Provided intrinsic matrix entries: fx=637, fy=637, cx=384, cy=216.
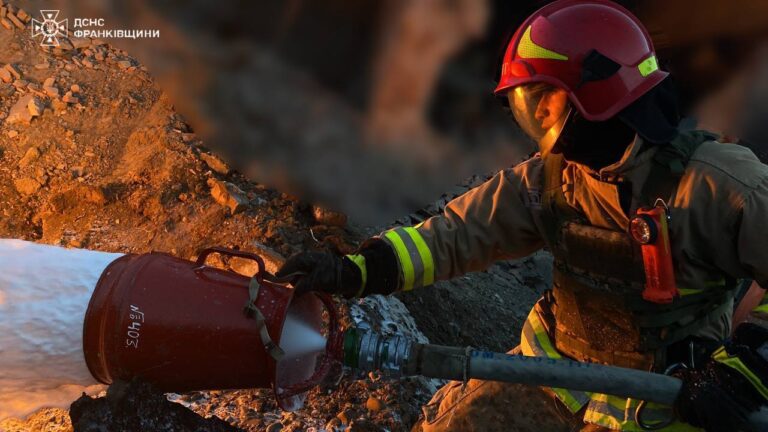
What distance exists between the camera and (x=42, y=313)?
1.68m

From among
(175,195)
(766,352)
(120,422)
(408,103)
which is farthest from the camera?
(408,103)

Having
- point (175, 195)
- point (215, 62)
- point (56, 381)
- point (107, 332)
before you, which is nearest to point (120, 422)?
point (56, 381)

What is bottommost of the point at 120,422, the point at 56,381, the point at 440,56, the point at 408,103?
the point at 120,422

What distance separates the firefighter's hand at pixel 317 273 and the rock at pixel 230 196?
1.44m

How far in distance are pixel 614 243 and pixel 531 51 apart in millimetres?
633

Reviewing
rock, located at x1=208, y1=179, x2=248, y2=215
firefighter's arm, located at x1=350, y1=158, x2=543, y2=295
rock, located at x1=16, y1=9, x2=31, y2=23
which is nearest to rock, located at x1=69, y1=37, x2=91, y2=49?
rock, located at x1=16, y1=9, x2=31, y2=23

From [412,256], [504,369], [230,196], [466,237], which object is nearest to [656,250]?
[504,369]

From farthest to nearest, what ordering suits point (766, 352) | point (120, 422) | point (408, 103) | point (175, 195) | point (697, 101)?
point (697, 101)
point (408, 103)
point (175, 195)
point (120, 422)
point (766, 352)

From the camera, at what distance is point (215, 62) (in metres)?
3.58

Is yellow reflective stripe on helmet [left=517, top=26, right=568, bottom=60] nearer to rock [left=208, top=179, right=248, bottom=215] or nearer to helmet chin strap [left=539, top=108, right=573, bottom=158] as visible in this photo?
helmet chin strap [left=539, top=108, right=573, bottom=158]

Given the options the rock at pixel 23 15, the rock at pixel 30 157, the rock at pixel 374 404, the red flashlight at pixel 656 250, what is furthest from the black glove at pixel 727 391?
the rock at pixel 23 15

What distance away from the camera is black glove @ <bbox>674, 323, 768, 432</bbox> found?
5.17 feet

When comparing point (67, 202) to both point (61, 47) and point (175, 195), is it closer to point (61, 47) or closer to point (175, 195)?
point (175, 195)

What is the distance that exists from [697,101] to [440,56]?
10.4 ft
